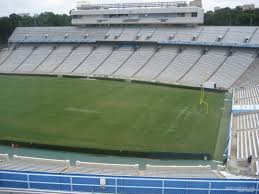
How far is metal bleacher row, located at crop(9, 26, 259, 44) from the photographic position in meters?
51.3

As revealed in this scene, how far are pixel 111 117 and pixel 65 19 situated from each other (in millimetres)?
62035

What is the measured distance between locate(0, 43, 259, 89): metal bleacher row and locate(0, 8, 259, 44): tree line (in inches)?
455

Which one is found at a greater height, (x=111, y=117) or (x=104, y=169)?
(x=111, y=117)

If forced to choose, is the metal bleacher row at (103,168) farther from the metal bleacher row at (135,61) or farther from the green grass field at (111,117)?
the metal bleacher row at (135,61)

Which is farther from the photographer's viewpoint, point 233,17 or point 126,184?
point 233,17

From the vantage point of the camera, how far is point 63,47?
64000 mm

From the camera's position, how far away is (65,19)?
86250 mm

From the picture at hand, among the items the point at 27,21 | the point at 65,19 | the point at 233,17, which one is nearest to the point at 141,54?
the point at 233,17

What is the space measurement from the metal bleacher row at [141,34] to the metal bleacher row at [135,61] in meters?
1.31

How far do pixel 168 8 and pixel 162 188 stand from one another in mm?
50297

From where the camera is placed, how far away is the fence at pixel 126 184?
1133 centimetres

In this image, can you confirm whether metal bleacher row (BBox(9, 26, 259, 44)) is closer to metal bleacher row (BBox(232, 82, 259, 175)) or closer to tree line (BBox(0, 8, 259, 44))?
tree line (BBox(0, 8, 259, 44))

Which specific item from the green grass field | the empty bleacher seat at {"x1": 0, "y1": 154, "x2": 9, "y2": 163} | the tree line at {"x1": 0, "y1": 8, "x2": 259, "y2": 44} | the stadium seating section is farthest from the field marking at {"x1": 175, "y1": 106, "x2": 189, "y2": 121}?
the tree line at {"x1": 0, "y1": 8, "x2": 259, "y2": 44}

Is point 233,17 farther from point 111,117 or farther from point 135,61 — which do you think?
point 111,117
